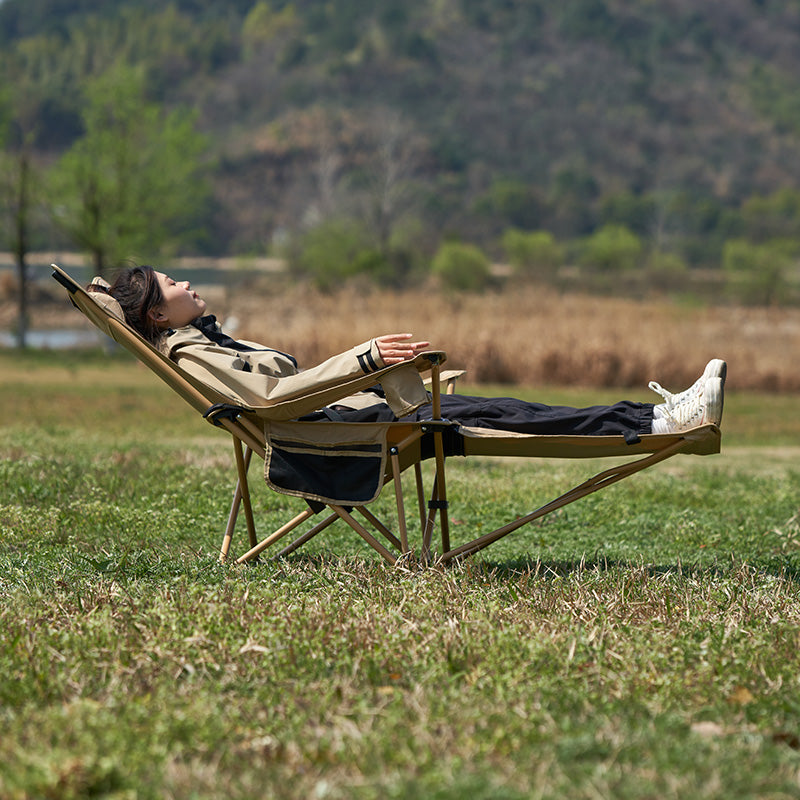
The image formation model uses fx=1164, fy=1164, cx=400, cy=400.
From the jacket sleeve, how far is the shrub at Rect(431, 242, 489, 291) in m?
39.3

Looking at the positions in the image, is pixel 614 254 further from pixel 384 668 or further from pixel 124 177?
pixel 384 668

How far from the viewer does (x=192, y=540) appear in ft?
16.3

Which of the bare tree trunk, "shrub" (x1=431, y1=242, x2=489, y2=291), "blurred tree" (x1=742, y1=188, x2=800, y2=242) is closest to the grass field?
the bare tree trunk

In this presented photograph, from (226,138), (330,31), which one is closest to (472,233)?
(226,138)

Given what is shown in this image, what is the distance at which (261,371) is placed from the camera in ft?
14.3

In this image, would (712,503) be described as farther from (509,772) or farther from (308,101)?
(308,101)

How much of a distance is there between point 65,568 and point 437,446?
4.54ft

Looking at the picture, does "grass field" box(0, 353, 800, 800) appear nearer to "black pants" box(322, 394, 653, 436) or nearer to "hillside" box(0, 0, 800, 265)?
"black pants" box(322, 394, 653, 436)

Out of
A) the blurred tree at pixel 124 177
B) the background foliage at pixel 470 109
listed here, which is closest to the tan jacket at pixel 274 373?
the blurred tree at pixel 124 177

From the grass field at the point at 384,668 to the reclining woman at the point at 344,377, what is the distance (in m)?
0.54

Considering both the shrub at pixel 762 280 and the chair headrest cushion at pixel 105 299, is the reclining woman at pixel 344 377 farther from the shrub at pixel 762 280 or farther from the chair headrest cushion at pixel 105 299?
the shrub at pixel 762 280

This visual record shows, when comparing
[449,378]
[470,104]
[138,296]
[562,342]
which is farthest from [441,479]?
[470,104]

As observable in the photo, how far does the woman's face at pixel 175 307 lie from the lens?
→ 14.8ft

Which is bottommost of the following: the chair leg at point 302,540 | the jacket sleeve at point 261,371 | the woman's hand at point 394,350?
the chair leg at point 302,540
